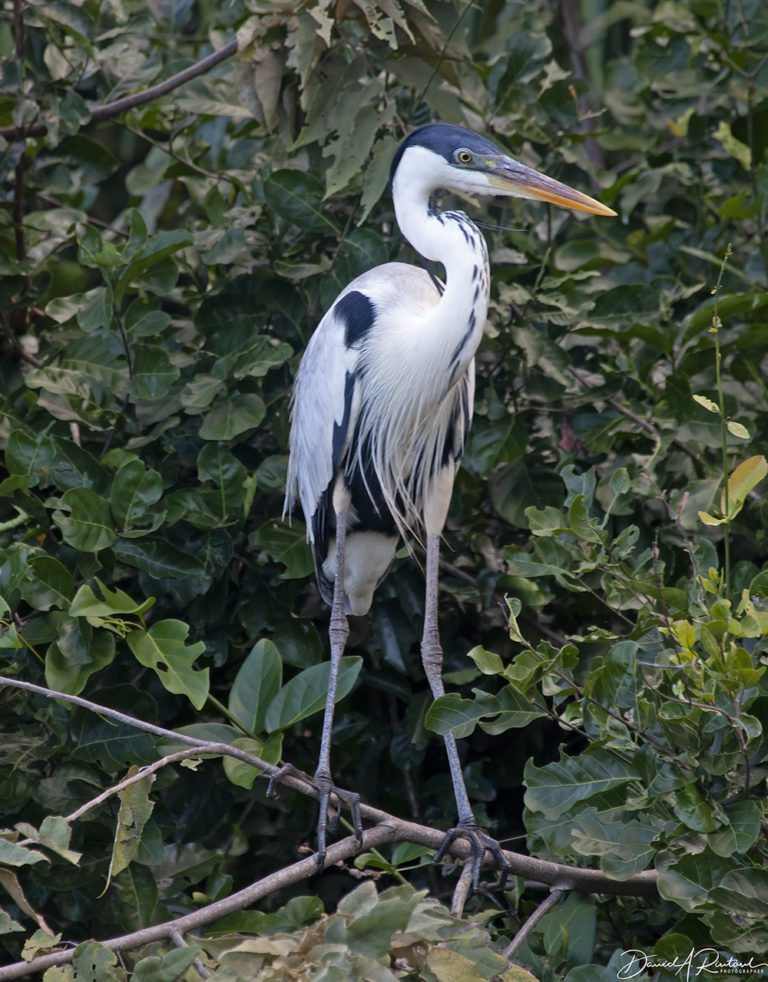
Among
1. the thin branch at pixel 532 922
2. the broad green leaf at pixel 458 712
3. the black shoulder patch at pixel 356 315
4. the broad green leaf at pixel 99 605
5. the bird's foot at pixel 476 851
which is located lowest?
the bird's foot at pixel 476 851

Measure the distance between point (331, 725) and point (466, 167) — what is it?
1306 millimetres

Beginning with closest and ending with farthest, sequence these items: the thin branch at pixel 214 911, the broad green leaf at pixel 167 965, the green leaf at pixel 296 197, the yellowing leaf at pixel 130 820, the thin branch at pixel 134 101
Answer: the broad green leaf at pixel 167 965 → the thin branch at pixel 214 911 → the yellowing leaf at pixel 130 820 → the green leaf at pixel 296 197 → the thin branch at pixel 134 101

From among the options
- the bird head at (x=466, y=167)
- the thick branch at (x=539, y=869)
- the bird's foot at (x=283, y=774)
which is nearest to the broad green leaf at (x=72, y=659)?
the thick branch at (x=539, y=869)

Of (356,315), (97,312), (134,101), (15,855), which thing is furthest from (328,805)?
(134,101)

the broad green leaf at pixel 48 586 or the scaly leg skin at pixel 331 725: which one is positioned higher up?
the broad green leaf at pixel 48 586

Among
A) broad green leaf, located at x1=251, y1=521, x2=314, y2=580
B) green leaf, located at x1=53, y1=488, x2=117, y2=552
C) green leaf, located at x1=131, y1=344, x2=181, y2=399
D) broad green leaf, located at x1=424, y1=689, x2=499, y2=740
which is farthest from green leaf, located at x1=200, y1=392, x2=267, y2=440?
broad green leaf, located at x1=424, y1=689, x2=499, y2=740

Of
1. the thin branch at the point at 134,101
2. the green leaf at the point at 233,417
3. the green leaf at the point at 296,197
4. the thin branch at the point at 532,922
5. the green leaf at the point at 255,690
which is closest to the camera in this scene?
the thin branch at the point at 532,922

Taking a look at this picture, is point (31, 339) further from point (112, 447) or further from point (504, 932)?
point (504, 932)

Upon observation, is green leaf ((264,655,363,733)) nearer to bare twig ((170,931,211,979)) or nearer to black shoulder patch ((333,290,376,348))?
bare twig ((170,931,211,979))

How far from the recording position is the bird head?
2650 mm

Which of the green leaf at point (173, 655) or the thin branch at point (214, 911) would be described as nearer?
the thin branch at point (214, 911)

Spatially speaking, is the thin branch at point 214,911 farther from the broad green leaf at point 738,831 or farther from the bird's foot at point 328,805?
the broad green leaf at point 738,831

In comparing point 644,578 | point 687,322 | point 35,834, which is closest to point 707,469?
point 687,322

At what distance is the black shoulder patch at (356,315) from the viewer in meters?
2.75
